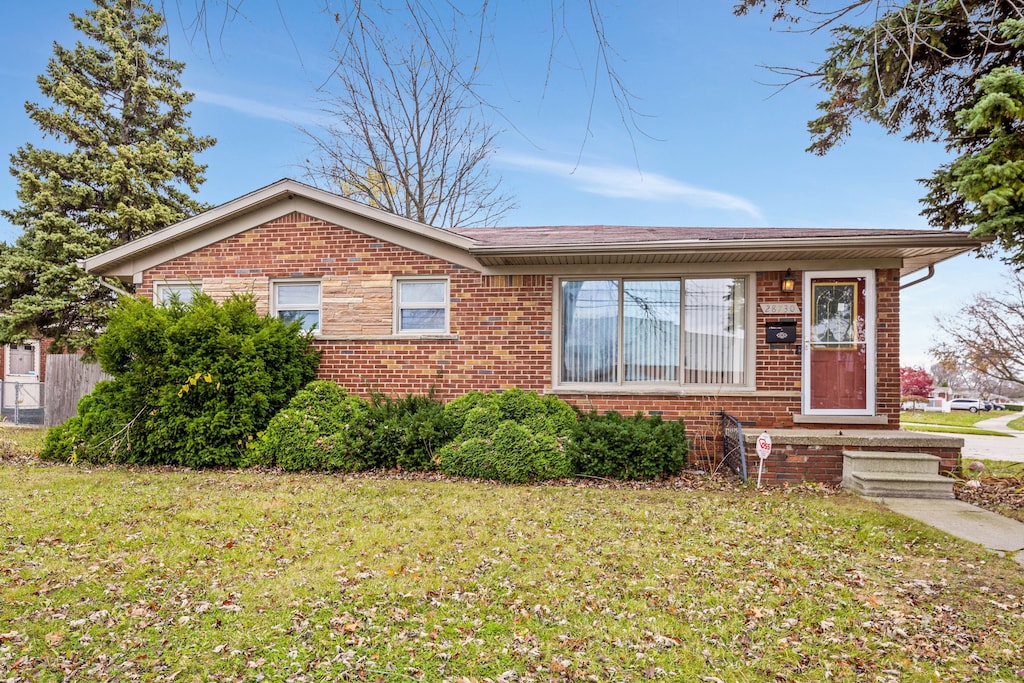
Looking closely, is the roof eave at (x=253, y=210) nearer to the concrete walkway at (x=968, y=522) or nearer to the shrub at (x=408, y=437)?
the shrub at (x=408, y=437)

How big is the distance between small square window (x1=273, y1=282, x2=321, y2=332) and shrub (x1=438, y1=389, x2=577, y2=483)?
2986 mm

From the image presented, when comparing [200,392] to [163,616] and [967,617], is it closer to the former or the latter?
[163,616]

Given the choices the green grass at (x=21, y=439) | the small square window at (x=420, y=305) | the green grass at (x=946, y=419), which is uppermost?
the small square window at (x=420, y=305)

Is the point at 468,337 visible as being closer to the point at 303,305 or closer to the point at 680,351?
the point at 303,305

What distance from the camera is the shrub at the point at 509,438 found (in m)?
7.22

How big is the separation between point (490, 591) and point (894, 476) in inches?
A: 218

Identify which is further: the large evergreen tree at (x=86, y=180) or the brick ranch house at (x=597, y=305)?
the large evergreen tree at (x=86, y=180)

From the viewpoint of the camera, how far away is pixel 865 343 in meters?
8.16

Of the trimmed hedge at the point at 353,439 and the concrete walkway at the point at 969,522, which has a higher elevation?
the trimmed hedge at the point at 353,439

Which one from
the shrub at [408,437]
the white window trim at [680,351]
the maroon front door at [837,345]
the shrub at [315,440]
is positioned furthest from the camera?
the white window trim at [680,351]

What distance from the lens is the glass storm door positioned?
8172 millimetres

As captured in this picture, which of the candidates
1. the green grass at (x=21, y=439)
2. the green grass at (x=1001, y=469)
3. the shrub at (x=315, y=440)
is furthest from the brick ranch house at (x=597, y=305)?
the green grass at (x=21, y=439)

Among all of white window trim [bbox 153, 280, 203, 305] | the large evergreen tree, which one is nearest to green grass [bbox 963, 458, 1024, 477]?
white window trim [bbox 153, 280, 203, 305]

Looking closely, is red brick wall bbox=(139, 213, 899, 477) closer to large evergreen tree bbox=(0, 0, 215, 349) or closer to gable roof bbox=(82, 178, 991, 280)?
gable roof bbox=(82, 178, 991, 280)
